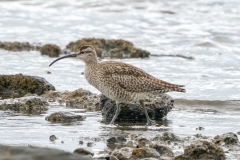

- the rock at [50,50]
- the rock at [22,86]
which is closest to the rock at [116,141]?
the rock at [22,86]

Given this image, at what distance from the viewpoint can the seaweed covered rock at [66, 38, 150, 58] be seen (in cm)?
2111

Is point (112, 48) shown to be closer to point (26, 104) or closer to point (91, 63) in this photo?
point (26, 104)

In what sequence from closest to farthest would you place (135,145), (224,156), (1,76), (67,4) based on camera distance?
(224,156)
(135,145)
(1,76)
(67,4)

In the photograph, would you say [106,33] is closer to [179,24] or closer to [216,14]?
[179,24]

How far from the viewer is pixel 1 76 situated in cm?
1602

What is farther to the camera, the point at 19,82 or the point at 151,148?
the point at 19,82

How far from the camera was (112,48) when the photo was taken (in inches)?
859

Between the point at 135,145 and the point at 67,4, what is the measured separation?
19945 millimetres

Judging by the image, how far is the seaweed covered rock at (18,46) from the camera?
21.7 metres

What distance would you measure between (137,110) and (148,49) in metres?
9.06

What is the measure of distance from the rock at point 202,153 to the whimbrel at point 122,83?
283cm

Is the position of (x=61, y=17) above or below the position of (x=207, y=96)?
above

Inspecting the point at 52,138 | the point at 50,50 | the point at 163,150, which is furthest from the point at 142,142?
the point at 50,50

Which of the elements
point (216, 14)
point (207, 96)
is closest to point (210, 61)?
point (207, 96)
